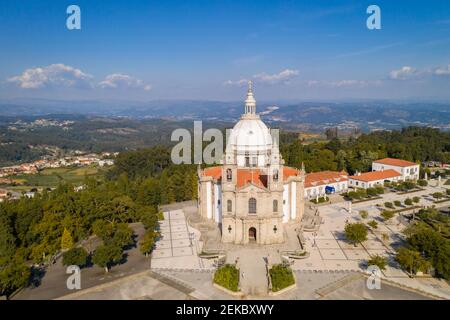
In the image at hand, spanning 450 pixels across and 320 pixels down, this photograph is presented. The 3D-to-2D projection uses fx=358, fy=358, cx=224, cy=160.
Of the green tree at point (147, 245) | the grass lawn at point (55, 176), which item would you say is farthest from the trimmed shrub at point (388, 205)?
the grass lawn at point (55, 176)

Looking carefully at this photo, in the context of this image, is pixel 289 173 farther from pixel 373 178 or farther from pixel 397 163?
pixel 397 163

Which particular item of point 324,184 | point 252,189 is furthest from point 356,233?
point 324,184

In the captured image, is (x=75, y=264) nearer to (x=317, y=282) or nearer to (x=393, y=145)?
(x=317, y=282)

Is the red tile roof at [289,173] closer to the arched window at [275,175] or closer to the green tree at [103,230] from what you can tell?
the arched window at [275,175]

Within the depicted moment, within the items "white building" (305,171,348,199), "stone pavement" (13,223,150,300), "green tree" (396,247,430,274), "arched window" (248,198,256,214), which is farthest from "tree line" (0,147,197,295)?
"white building" (305,171,348,199)
